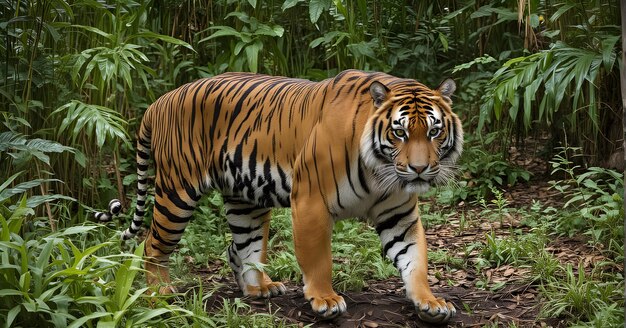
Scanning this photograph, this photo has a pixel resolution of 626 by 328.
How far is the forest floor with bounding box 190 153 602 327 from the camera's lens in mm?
4820

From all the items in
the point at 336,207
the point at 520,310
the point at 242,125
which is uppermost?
the point at 242,125

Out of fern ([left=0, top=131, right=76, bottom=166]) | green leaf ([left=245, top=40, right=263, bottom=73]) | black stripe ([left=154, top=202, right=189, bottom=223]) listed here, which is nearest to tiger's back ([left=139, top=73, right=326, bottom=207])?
black stripe ([left=154, top=202, right=189, bottom=223])

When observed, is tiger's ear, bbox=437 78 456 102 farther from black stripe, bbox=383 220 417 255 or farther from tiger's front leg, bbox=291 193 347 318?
tiger's front leg, bbox=291 193 347 318

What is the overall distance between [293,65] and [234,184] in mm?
2943

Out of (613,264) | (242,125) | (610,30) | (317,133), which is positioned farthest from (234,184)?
(610,30)

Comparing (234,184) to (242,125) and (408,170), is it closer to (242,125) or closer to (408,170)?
Result: (242,125)

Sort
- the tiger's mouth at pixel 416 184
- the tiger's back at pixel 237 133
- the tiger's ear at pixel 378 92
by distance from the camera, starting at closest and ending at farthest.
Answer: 1. the tiger's mouth at pixel 416 184
2. the tiger's ear at pixel 378 92
3. the tiger's back at pixel 237 133

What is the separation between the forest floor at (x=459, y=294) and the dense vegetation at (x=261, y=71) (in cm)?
11

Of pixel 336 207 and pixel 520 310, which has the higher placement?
pixel 336 207

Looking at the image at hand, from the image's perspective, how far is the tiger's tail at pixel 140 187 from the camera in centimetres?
563

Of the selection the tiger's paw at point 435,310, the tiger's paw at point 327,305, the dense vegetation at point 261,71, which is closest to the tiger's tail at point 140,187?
the dense vegetation at point 261,71

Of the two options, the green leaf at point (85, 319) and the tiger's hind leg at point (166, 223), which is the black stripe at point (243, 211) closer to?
the tiger's hind leg at point (166, 223)

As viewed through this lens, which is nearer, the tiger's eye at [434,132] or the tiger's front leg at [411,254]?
the tiger's eye at [434,132]

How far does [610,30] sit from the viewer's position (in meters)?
6.14
